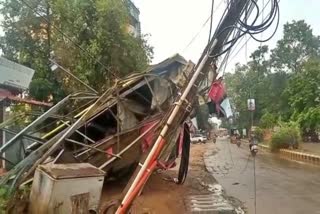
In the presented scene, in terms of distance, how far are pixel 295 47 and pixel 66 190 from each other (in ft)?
213

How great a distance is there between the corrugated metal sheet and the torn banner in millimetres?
7573

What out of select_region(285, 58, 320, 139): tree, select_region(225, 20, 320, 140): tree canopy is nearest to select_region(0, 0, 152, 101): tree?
select_region(285, 58, 320, 139): tree

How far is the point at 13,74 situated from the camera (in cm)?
1590

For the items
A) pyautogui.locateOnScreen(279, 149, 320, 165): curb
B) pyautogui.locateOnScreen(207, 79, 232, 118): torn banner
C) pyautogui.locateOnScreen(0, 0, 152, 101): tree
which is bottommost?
pyautogui.locateOnScreen(279, 149, 320, 165): curb

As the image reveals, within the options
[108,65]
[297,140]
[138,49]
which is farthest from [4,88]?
[297,140]

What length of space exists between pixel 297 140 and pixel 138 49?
62.5 feet

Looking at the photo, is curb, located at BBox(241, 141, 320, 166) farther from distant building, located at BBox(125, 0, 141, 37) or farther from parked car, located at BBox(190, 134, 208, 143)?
parked car, located at BBox(190, 134, 208, 143)

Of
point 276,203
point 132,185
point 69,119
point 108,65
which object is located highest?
point 108,65

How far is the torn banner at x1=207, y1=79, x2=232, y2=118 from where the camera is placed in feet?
32.6

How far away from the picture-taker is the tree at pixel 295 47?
66875 millimetres

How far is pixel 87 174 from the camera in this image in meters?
7.68

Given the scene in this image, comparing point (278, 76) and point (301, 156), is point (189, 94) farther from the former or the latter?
point (278, 76)

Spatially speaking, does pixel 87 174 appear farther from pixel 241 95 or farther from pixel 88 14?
pixel 241 95

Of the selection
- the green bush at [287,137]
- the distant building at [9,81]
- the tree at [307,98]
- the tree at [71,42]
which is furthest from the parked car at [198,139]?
the distant building at [9,81]
